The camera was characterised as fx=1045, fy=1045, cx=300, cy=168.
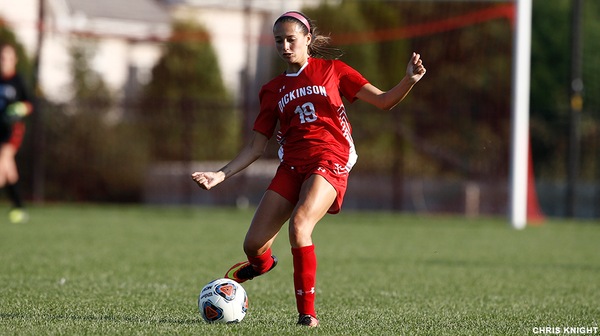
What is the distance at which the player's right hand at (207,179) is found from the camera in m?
5.83

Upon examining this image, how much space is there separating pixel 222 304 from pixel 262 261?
0.52 m

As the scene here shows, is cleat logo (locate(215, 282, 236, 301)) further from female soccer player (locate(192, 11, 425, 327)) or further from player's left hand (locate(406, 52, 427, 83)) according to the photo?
player's left hand (locate(406, 52, 427, 83))

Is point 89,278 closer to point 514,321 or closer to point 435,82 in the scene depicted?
point 514,321

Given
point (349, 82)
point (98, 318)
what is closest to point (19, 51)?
point (98, 318)

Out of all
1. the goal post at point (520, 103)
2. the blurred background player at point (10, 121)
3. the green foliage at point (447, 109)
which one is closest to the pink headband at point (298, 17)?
the blurred background player at point (10, 121)

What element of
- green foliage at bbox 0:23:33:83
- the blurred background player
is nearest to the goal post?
the blurred background player

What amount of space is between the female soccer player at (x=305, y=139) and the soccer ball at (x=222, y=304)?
0.32m

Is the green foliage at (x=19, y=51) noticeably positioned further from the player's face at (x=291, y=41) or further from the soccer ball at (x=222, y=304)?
the soccer ball at (x=222, y=304)

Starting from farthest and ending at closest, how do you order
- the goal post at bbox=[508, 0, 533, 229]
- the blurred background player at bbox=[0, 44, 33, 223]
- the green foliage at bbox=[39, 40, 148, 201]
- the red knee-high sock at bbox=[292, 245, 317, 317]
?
the green foliage at bbox=[39, 40, 148, 201] < the goal post at bbox=[508, 0, 533, 229] < the blurred background player at bbox=[0, 44, 33, 223] < the red knee-high sock at bbox=[292, 245, 317, 317]

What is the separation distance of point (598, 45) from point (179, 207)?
12.2 m

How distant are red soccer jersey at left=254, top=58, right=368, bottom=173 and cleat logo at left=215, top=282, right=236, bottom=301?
792mm

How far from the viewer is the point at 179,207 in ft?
69.2

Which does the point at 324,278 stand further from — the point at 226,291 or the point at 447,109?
the point at 447,109

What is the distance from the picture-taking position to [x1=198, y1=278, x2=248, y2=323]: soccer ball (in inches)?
231
